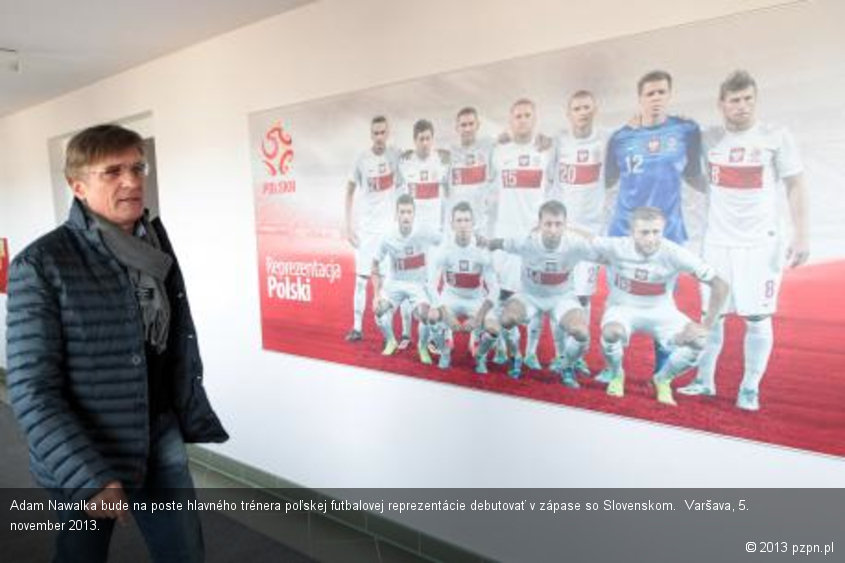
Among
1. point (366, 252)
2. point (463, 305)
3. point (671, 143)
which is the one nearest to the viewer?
point (671, 143)

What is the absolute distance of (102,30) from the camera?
292 cm

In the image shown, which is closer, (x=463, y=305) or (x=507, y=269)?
(x=507, y=269)

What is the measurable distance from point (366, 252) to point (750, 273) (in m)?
1.49

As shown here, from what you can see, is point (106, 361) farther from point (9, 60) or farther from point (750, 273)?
point (9, 60)

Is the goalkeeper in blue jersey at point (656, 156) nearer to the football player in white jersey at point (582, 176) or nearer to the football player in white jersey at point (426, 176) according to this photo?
the football player in white jersey at point (582, 176)

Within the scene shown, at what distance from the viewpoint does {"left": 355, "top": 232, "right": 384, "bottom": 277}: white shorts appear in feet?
8.52

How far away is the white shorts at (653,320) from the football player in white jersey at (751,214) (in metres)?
0.12

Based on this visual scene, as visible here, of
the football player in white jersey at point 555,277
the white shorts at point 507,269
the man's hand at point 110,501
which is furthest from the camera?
the white shorts at point 507,269

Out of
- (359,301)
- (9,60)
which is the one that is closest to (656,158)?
(359,301)

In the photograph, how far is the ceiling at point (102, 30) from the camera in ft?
8.55

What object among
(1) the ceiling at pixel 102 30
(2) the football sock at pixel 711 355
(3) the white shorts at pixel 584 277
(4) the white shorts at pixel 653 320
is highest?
(1) the ceiling at pixel 102 30

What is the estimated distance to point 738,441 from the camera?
1757 mm

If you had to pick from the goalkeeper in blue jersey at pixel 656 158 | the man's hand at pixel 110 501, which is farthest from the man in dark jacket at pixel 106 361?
the goalkeeper in blue jersey at pixel 656 158

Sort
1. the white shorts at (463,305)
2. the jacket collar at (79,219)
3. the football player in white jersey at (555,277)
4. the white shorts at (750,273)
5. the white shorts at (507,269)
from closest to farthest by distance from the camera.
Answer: the jacket collar at (79,219) → the white shorts at (750,273) → the football player in white jersey at (555,277) → the white shorts at (507,269) → the white shorts at (463,305)
